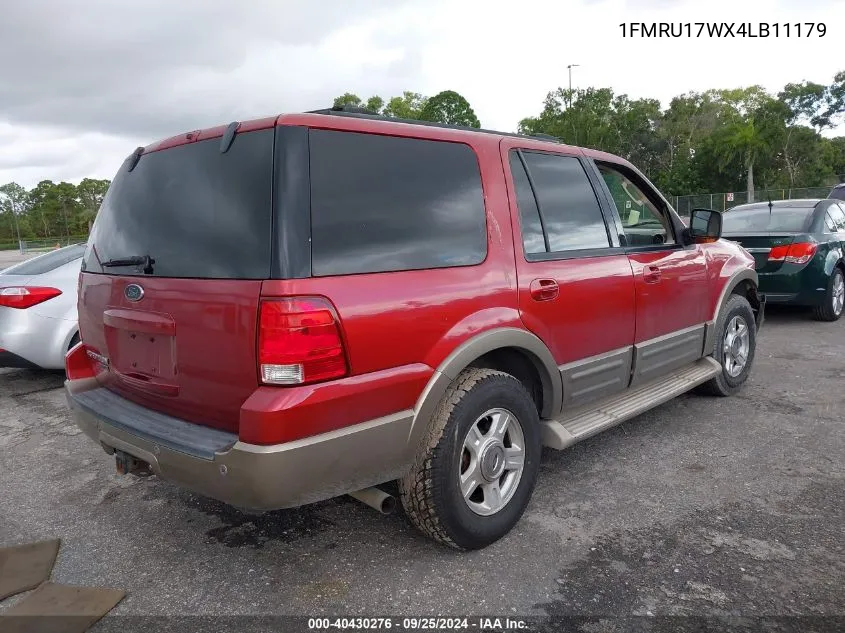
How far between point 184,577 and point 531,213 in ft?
7.57

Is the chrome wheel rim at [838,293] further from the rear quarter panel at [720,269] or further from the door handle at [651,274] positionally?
the door handle at [651,274]

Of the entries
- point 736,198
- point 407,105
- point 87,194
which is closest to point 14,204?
point 87,194

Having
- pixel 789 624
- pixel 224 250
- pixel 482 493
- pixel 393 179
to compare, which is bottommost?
pixel 789 624

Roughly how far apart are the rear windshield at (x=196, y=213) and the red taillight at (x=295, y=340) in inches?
6.2

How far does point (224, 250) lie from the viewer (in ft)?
7.61

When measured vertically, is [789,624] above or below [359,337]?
below

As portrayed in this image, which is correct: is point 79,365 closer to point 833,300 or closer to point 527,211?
point 527,211

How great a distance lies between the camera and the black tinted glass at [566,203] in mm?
3215

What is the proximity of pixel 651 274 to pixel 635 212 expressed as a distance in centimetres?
45

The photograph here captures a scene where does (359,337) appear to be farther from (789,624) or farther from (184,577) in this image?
(789,624)

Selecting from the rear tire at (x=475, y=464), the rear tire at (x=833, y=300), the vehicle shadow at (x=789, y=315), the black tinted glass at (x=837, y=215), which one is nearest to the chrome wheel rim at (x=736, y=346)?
the rear tire at (x=475, y=464)

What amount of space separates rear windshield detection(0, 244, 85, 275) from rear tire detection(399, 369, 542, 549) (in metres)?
4.71

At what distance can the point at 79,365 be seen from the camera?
10.3 feet

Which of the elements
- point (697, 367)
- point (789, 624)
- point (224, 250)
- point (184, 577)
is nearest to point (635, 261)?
point (697, 367)
